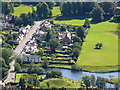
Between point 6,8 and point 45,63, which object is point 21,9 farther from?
point 45,63

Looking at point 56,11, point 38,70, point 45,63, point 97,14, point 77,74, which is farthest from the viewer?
point 56,11

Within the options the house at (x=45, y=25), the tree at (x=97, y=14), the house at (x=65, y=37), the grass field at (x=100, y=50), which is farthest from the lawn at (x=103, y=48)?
the house at (x=45, y=25)

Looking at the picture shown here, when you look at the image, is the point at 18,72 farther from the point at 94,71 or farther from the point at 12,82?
the point at 94,71

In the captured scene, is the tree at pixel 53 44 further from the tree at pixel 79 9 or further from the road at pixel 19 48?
the tree at pixel 79 9

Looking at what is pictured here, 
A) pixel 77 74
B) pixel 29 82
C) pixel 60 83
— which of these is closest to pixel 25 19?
pixel 77 74

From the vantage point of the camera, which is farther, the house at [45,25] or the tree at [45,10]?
the tree at [45,10]
